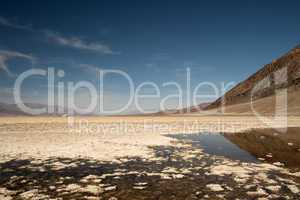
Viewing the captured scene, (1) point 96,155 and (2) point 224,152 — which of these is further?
(2) point 224,152

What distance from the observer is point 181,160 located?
326 inches

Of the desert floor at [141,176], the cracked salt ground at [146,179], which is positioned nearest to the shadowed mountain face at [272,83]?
the desert floor at [141,176]

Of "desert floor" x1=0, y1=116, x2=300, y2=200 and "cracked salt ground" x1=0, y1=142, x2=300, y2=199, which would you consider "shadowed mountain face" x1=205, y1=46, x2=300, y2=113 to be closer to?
"desert floor" x1=0, y1=116, x2=300, y2=200

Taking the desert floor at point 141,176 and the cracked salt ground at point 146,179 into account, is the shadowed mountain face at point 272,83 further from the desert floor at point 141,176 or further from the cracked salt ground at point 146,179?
the cracked salt ground at point 146,179

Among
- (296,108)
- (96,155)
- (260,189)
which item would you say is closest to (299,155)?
(260,189)

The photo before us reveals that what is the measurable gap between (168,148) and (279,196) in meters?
6.23

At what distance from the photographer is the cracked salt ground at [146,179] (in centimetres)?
499

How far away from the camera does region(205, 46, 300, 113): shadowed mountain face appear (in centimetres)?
7884

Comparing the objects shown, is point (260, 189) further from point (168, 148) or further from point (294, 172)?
point (168, 148)

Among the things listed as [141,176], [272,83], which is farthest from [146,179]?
[272,83]

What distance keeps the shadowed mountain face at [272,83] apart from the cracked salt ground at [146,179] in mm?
65047

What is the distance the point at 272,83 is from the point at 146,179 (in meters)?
102

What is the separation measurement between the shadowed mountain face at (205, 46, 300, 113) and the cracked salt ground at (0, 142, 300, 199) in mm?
65047

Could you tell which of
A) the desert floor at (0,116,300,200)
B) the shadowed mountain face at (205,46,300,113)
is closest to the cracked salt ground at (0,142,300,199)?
the desert floor at (0,116,300,200)
